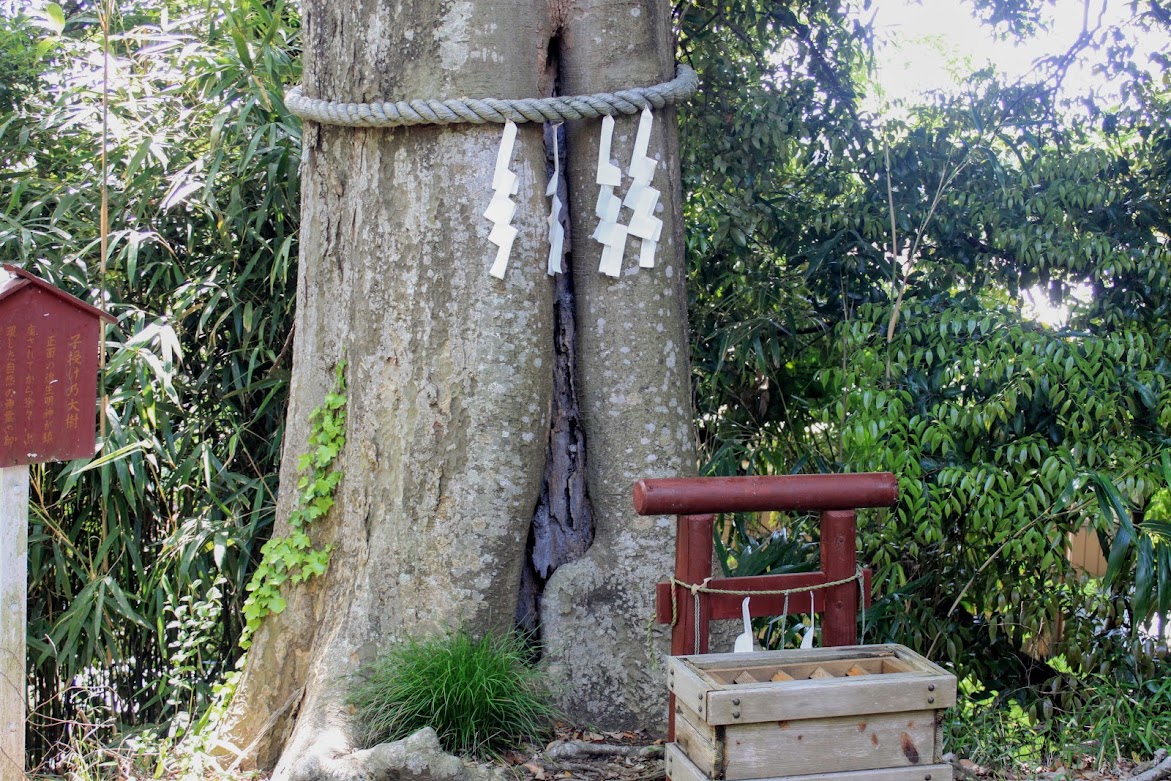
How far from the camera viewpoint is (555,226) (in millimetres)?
3057

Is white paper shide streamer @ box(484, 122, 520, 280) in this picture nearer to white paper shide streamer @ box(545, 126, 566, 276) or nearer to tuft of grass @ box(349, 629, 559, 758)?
white paper shide streamer @ box(545, 126, 566, 276)

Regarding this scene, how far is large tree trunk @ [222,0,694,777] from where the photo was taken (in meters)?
2.89

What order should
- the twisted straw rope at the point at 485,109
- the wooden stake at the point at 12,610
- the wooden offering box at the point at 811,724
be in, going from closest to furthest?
the wooden offering box at the point at 811,724
the wooden stake at the point at 12,610
the twisted straw rope at the point at 485,109

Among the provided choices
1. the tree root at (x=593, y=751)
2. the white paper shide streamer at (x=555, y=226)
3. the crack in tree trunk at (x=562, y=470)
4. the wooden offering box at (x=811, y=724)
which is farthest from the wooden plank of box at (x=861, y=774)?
the white paper shide streamer at (x=555, y=226)

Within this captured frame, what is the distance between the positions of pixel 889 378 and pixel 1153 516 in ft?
4.20

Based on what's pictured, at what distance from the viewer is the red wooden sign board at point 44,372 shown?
100 inches

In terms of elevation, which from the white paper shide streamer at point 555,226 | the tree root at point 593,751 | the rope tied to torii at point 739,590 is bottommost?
the tree root at point 593,751

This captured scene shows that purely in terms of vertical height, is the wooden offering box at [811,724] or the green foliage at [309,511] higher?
the green foliage at [309,511]

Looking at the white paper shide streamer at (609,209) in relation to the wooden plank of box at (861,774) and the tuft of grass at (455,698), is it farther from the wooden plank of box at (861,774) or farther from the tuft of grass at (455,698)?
the wooden plank of box at (861,774)

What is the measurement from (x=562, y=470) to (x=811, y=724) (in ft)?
3.97

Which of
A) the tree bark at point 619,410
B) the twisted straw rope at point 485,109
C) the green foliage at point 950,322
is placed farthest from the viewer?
the green foliage at point 950,322

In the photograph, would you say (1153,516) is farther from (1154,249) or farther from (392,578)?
(392,578)

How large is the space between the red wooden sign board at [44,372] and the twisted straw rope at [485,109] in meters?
0.81

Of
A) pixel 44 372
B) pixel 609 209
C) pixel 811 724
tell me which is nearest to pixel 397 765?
pixel 811 724
